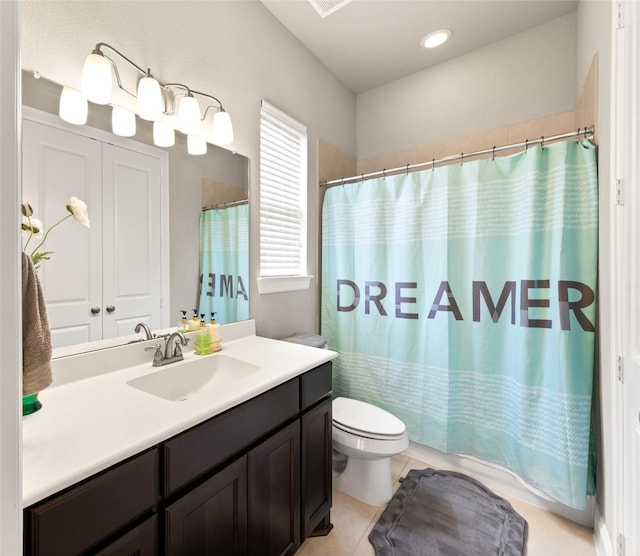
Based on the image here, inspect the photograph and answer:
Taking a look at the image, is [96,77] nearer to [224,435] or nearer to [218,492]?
[224,435]

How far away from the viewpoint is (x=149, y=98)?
120 cm

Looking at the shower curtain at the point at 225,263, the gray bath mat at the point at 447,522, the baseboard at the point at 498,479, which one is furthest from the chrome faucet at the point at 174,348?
the baseboard at the point at 498,479

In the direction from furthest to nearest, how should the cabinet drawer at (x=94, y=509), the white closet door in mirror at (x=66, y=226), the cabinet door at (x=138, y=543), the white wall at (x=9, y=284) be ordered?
the white closet door in mirror at (x=66, y=226)
the cabinet door at (x=138, y=543)
the cabinet drawer at (x=94, y=509)
the white wall at (x=9, y=284)

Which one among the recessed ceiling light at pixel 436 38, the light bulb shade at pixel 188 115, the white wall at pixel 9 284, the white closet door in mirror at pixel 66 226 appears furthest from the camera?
the recessed ceiling light at pixel 436 38

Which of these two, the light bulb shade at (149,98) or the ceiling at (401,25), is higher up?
the ceiling at (401,25)

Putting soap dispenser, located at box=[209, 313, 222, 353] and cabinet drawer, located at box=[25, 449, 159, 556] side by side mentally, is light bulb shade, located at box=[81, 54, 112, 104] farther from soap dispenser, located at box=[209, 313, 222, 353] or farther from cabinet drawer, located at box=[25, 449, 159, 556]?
cabinet drawer, located at box=[25, 449, 159, 556]

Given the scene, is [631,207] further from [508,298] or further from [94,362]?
[94,362]

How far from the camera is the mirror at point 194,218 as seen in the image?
128 cm

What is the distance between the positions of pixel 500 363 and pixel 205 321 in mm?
1612

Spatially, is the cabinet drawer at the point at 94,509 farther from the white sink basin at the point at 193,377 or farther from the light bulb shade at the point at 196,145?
the light bulb shade at the point at 196,145

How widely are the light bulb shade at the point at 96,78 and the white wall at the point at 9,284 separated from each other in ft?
2.58

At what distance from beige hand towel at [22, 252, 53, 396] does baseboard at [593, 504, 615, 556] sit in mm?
2011

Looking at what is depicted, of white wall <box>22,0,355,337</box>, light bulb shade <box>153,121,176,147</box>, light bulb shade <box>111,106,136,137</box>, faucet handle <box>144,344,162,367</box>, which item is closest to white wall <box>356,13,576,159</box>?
white wall <box>22,0,355,337</box>

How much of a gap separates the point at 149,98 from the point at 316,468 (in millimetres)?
1699
